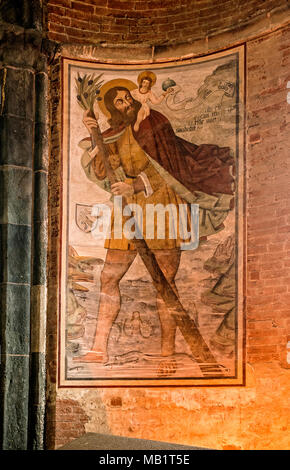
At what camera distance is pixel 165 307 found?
332 inches

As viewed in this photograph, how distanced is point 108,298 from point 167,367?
1.04 m

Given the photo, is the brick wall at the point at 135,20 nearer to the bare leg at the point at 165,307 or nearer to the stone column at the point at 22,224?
the stone column at the point at 22,224

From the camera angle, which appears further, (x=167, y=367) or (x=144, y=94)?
(x=144, y=94)

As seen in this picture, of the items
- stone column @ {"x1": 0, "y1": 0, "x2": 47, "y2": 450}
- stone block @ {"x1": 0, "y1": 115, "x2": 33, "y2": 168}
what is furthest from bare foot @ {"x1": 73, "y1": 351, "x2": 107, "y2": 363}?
stone block @ {"x1": 0, "y1": 115, "x2": 33, "y2": 168}

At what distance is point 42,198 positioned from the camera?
853 cm

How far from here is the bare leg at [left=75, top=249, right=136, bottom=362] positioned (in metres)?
8.40

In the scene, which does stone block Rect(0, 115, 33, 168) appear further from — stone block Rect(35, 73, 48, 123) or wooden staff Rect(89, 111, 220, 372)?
wooden staff Rect(89, 111, 220, 372)

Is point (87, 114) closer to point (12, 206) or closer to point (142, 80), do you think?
point (142, 80)

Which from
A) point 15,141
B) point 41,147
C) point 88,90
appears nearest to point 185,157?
point 88,90

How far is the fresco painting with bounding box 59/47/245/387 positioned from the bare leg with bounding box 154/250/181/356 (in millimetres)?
11

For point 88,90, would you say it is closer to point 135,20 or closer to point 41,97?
point 41,97

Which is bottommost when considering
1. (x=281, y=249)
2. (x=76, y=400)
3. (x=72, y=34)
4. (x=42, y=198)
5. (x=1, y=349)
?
(x=76, y=400)

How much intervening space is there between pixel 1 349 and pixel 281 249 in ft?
10.4

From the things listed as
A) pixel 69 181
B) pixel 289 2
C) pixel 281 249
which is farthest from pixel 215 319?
pixel 289 2
